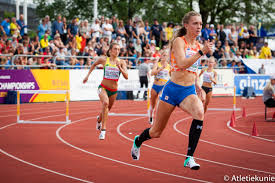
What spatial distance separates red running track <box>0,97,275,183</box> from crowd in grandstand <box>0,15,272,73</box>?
640 centimetres

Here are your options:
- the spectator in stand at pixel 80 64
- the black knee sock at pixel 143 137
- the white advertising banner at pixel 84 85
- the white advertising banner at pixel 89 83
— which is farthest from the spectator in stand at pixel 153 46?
the black knee sock at pixel 143 137

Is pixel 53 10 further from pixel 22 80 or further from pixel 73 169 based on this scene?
pixel 73 169

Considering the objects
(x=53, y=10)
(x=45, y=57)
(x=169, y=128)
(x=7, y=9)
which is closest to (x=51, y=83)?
(x=45, y=57)

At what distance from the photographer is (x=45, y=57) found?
2070 centimetres

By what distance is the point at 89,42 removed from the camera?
74.1 ft

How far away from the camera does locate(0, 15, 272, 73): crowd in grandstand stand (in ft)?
66.9

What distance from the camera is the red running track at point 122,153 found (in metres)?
6.36

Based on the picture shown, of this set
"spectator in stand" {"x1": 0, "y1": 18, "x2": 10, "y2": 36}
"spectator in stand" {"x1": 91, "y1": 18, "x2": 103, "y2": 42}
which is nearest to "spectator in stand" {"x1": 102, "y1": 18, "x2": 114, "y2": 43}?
"spectator in stand" {"x1": 91, "y1": 18, "x2": 103, "y2": 42}

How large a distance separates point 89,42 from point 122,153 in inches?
591

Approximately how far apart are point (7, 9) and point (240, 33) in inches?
2545

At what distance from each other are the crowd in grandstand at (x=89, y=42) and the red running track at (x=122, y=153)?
6.40m

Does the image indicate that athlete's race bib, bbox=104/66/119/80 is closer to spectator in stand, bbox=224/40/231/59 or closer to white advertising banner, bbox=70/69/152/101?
white advertising banner, bbox=70/69/152/101

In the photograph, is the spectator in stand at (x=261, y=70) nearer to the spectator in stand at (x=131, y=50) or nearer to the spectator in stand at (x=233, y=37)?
the spectator in stand at (x=233, y=37)

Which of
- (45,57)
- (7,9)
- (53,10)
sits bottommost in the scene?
(45,57)
